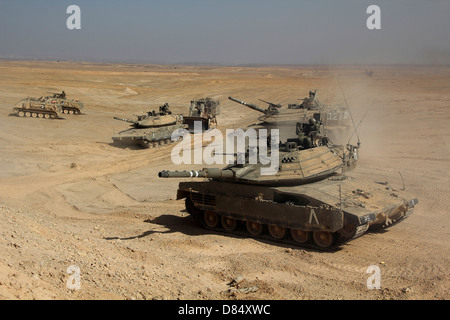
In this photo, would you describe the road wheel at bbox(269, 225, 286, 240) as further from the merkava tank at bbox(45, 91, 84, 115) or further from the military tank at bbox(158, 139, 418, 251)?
the merkava tank at bbox(45, 91, 84, 115)

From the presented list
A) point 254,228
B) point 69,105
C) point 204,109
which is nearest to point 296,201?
point 254,228

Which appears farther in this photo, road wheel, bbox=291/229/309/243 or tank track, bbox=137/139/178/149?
tank track, bbox=137/139/178/149

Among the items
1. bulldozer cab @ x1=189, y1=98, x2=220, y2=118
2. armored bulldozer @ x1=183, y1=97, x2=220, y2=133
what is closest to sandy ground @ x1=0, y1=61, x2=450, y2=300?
armored bulldozer @ x1=183, y1=97, x2=220, y2=133

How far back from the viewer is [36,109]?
35.2 metres

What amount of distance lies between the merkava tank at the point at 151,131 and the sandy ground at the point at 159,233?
0.71 metres

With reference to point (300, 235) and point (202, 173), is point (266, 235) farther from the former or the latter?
point (202, 173)

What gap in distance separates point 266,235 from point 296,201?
1.33 m

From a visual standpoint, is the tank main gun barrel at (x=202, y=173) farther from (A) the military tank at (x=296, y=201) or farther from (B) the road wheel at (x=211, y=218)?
(B) the road wheel at (x=211, y=218)

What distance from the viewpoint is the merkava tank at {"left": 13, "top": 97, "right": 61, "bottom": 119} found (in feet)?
115

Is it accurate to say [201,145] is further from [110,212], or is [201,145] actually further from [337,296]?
[337,296]

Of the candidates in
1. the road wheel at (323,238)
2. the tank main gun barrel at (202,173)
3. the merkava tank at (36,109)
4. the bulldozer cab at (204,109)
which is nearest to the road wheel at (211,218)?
the tank main gun barrel at (202,173)

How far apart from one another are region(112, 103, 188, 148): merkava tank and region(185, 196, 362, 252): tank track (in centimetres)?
1334

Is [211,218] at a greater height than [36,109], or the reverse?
[36,109]

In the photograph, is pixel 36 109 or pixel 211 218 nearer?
pixel 211 218
